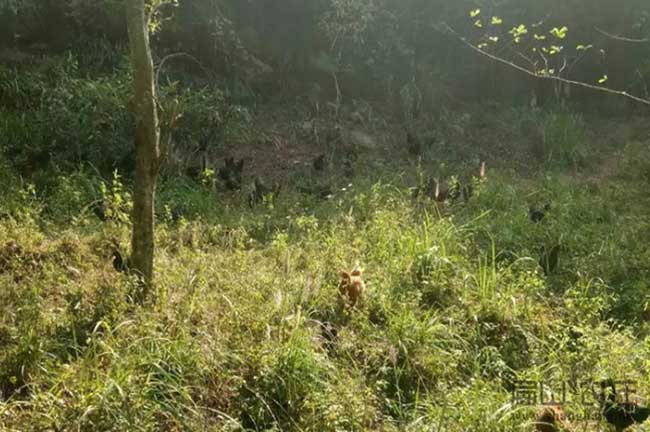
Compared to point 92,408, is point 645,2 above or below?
above

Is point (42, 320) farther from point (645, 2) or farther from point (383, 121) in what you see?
point (645, 2)

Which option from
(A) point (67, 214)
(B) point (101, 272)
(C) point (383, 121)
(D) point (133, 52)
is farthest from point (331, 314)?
(C) point (383, 121)

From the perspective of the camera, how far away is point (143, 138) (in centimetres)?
341

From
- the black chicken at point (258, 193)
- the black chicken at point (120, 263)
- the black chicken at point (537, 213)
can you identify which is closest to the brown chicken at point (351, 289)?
the black chicken at point (120, 263)

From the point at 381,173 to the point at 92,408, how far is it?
A: 14.9ft

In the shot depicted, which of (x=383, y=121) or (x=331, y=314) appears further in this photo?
(x=383, y=121)

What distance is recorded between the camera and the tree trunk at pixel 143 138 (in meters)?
3.35

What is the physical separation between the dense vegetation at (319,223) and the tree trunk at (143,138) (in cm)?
19

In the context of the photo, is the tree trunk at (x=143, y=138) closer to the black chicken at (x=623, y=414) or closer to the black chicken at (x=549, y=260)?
the black chicken at (x=623, y=414)

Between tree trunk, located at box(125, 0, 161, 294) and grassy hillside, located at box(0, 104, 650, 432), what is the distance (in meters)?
0.19

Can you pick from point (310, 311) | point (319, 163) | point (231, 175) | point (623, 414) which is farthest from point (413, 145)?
point (623, 414)

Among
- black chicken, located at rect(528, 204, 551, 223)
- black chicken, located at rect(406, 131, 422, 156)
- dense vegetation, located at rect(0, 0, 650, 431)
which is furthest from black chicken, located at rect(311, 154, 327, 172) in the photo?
black chicken, located at rect(528, 204, 551, 223)

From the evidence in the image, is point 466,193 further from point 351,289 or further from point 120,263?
point 120,263

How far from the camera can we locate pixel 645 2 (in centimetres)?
830
